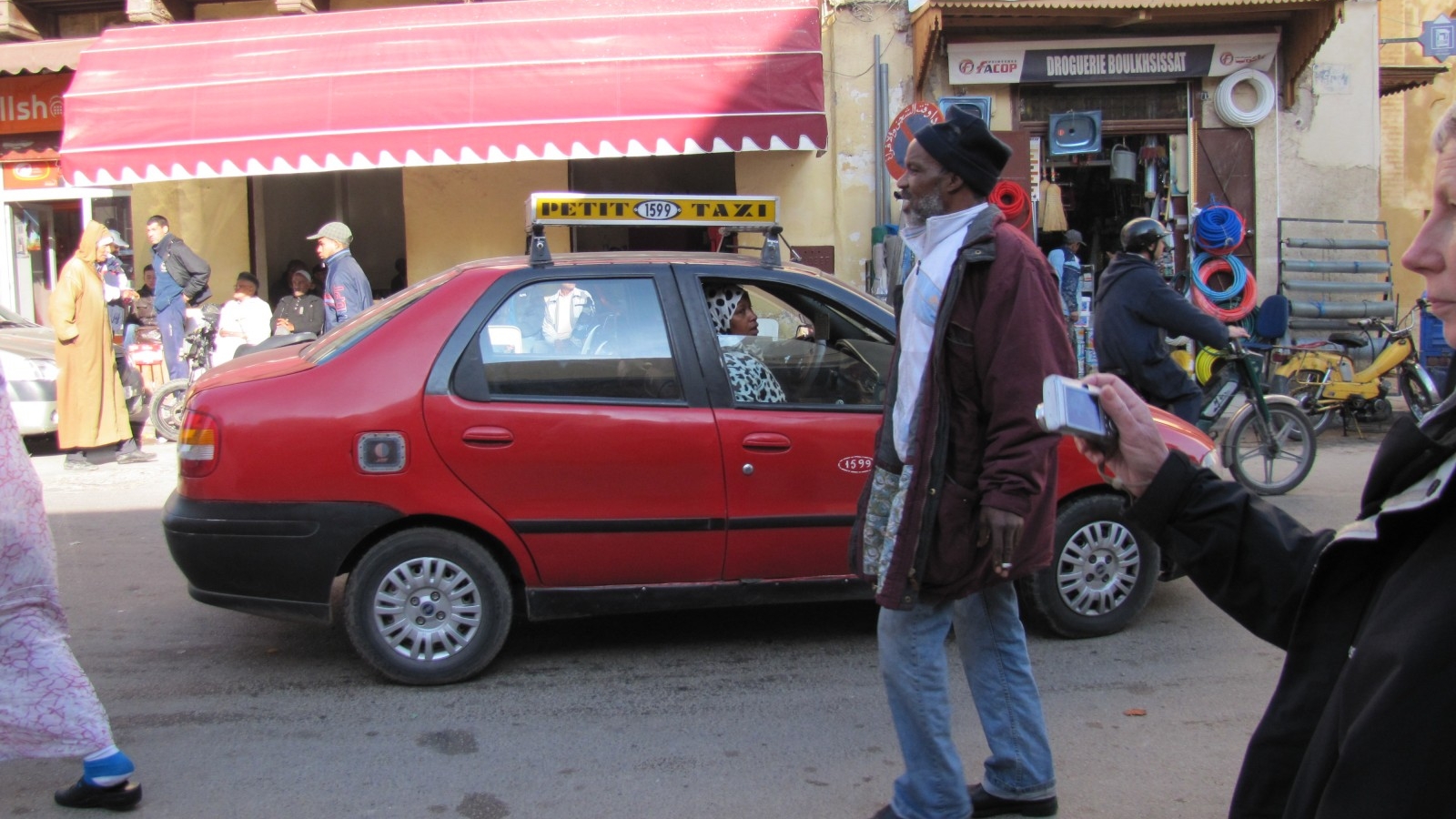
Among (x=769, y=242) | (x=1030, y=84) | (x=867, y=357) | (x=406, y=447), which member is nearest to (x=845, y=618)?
(x=867, y=357)

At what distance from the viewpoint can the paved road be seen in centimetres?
369

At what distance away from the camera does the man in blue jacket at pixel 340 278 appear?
9.36 m

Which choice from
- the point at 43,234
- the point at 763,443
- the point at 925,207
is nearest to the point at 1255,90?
the point at 763,443

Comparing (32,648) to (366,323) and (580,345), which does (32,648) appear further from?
(580,345)

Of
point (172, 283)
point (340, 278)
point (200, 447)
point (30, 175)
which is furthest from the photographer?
point (30, 175)

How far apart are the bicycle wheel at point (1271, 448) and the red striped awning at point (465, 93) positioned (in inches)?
183

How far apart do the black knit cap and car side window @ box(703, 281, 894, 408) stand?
171 centimetres

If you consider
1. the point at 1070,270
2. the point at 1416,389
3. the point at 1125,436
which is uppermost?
the point at 1070,270

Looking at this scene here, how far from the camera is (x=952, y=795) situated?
3.15 meters

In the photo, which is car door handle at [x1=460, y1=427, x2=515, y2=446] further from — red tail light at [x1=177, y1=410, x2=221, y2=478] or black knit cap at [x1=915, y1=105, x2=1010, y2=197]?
black knit cap at [x1=915, y1=105, x2=1010, y2=197]

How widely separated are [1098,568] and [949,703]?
1.87 metres

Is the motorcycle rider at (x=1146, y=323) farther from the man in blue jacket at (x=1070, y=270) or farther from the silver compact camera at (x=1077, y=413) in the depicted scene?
the man in blue jacket at (x=1070, y=270)

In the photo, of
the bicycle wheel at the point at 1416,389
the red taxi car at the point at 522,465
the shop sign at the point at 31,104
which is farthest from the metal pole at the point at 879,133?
the shop sign at the point at 31,104

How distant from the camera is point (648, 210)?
4.94 metres
